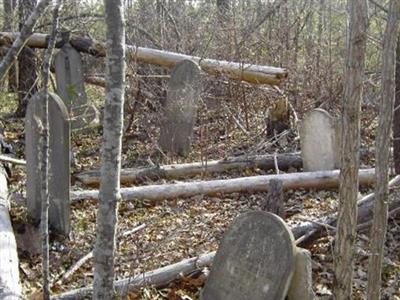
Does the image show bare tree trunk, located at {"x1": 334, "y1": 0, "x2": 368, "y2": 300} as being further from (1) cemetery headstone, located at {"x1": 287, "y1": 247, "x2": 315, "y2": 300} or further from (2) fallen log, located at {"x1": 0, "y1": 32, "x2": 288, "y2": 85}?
(2) fallen log, located at {"x1": 0, "y1": 32, "x2": 288, "y2": 85}

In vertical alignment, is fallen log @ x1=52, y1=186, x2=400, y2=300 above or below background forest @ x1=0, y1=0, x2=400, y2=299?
below

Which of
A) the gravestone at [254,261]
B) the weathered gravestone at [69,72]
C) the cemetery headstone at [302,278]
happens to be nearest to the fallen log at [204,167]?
the gravestone at [254,261]

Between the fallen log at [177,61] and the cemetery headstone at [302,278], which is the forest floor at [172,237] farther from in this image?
the fallen log at [177,61]

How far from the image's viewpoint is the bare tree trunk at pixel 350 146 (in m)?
3.41

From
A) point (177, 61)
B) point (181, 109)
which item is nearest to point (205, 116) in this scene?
point (177, 61)

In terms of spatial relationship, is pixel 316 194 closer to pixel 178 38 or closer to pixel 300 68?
pixel 300 68

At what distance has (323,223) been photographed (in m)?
4.83

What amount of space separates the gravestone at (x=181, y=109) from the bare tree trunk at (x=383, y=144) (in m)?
4.56

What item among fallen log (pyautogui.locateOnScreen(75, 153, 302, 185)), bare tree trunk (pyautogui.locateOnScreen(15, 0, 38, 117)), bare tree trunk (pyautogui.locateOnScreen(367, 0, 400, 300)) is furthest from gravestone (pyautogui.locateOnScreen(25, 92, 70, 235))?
bare tree trunk (pyautogui.locateOnScreen(15, 0, 38, 117))

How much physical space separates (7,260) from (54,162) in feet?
3.74

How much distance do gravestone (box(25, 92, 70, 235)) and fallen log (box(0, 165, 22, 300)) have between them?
316mm

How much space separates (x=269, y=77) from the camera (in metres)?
8.62

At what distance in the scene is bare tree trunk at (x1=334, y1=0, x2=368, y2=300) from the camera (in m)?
3.41

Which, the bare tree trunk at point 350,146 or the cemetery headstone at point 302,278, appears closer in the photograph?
the bare tree trunk at point 350,146
